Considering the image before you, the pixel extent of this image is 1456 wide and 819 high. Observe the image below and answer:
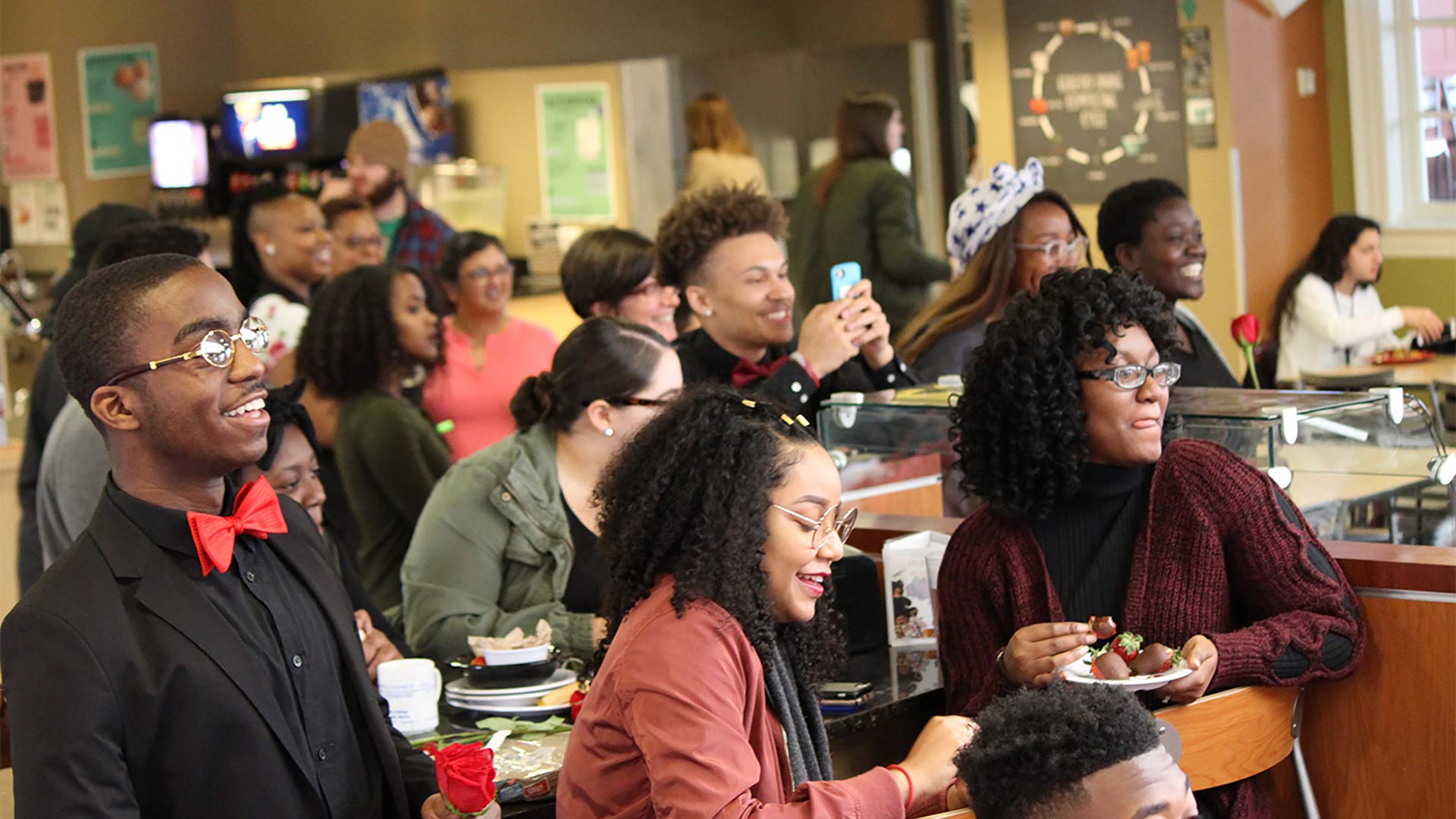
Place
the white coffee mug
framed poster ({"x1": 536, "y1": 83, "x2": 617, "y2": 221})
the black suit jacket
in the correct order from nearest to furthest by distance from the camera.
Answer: the black suit jacket
the white coffee mug
framed poster ({"x1": 536, "y1": 83, "x2": 617, "y2": 221})

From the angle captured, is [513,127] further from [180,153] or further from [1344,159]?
[1344,159]

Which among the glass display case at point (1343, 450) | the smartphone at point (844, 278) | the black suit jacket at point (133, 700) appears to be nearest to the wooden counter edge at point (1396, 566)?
the glass display case at point (1343, 450)

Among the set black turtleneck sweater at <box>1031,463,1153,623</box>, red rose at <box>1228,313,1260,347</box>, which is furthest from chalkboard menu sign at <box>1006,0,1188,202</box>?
black turtleneck sweater at <box>1031,463,1153,623</box>

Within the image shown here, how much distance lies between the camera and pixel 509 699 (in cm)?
293

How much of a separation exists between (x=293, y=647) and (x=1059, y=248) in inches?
105

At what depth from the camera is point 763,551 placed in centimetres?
221

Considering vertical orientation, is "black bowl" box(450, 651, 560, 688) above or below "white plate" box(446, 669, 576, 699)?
above

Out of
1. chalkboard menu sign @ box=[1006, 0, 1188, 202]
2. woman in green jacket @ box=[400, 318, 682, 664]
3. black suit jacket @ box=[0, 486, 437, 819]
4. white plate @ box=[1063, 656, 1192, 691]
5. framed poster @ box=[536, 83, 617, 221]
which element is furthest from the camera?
framed poster @ box=[536, 83, 617, 221]

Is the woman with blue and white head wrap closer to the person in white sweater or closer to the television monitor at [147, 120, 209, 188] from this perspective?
the person in white sweater

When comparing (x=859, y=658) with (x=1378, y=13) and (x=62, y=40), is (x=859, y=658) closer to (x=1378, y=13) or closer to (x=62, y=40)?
(x=1378, y=13)

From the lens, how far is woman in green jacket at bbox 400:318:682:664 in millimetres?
3355

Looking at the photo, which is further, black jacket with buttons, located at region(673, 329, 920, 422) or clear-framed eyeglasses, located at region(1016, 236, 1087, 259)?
clear-framed eyeglasses, located at region(1016, 236, 1087, 259)

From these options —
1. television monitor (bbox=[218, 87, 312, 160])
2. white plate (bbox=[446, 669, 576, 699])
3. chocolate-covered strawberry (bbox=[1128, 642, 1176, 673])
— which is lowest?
white plate (bbox=[446, 669, 576, 699])

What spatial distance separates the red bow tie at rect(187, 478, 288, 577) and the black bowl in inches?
32.1
